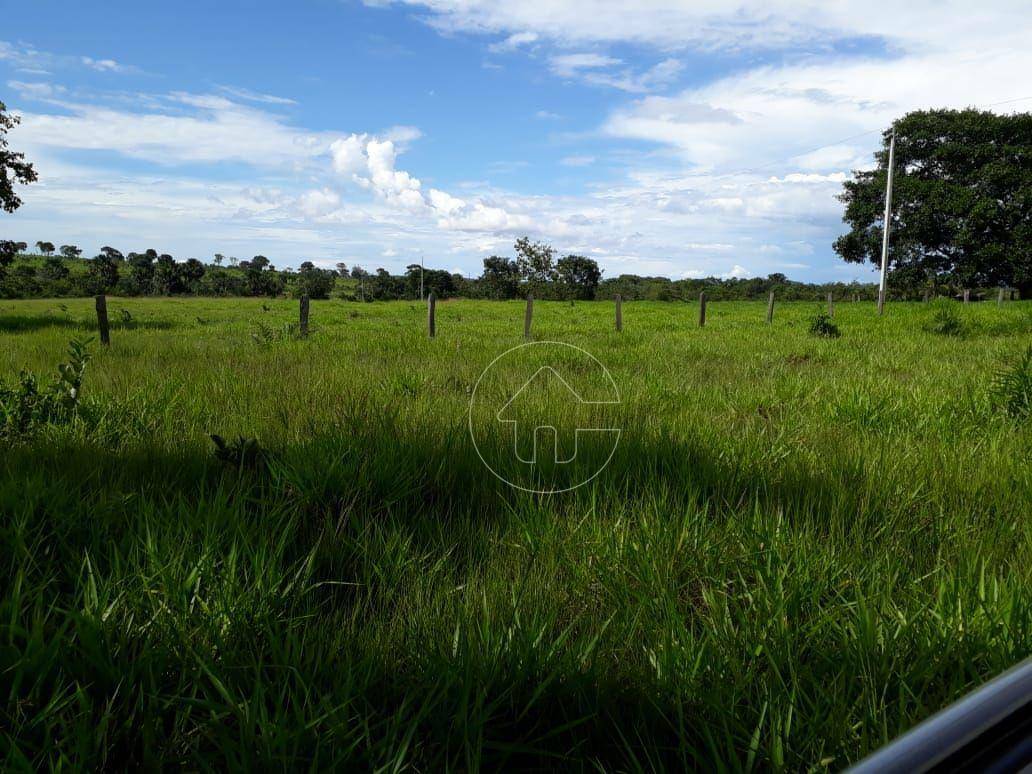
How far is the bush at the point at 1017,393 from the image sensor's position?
5.04m

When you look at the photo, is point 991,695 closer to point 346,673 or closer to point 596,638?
point 596,638

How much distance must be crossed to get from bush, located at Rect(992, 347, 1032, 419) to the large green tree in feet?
147

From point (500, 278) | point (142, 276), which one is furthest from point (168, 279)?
point (500, 278)

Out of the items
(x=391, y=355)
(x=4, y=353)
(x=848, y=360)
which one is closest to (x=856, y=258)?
(x=848, y=360)

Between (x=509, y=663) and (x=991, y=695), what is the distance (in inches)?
60.0

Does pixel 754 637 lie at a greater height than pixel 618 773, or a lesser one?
greater

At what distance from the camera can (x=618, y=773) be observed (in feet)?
5.12

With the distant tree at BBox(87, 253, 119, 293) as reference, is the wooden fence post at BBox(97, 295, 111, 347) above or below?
below

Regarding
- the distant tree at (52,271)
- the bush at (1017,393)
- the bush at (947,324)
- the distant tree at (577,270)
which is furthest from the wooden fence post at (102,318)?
the distant tree at (52,271)

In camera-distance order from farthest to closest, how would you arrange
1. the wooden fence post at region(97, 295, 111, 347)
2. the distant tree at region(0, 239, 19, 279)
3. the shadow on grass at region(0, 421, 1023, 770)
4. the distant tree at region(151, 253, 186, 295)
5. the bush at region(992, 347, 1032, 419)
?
the distant tree at region(151, 253, 186, 295), the distant tree at region(0, 239, 19, 279), the wooden fence post at region(97, 295, 111, 347), the bush at region(992, 347, 1032, 419), the shadow on grass at region(0, 421, 1023, 770)

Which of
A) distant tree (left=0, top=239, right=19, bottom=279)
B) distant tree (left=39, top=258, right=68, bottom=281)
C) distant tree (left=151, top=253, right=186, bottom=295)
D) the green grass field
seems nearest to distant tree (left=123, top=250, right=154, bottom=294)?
distant tree (left=151, top=253, right=186, bottom=295)

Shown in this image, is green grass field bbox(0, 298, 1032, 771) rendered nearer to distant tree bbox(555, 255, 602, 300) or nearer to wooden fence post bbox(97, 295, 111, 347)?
wooden fence post bbox(97, 295, 111, 347)

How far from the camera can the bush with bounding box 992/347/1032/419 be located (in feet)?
16.5

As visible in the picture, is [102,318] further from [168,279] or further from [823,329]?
[168,279]
